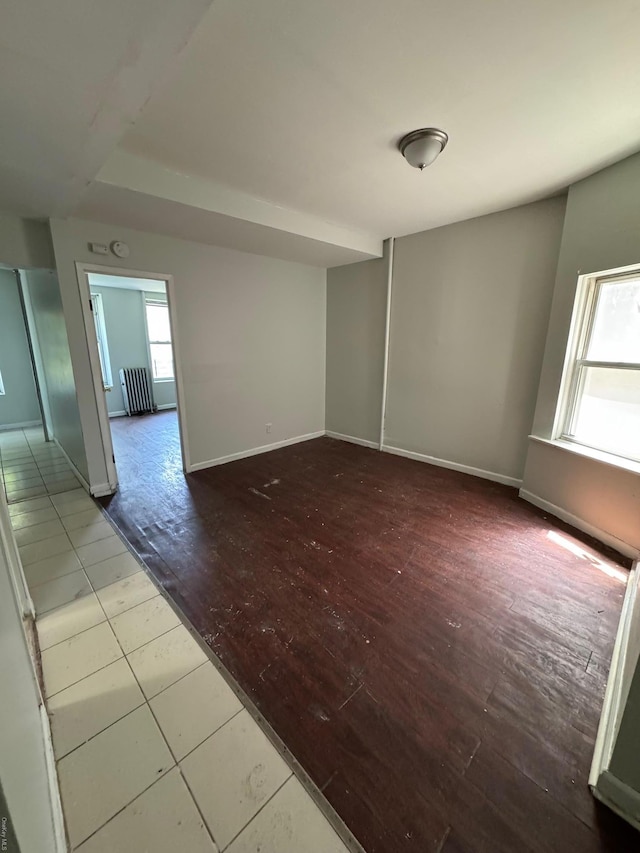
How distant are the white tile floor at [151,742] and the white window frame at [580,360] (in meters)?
2.90

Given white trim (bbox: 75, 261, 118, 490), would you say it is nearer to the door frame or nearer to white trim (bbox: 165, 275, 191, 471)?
the door frame

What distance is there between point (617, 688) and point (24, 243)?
4621mm

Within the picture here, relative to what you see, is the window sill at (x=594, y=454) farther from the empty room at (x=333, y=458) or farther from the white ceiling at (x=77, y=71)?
the white ceiling at (x=77, y=71)

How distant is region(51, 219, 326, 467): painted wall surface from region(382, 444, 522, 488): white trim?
52.7 inches

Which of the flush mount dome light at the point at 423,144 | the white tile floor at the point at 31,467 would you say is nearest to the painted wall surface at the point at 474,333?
the flush mount dome light at the point at 423,144

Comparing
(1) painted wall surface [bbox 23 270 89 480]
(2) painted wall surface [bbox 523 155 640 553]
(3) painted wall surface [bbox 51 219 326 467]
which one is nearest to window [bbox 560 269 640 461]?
(2) painted wall surface [bbox 523 155 640 553]

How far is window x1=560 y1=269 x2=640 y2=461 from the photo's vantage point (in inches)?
93.9

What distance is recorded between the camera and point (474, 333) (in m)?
3.48

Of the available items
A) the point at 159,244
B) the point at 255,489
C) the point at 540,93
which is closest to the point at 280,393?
the point at 255,489

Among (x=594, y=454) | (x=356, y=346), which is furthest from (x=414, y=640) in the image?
(x=356, y=346)

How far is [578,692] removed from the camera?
56.0 inches

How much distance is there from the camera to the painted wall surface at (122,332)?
627cm

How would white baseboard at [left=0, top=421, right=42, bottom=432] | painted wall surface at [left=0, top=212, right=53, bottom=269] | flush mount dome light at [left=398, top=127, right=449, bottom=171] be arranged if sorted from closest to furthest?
flush mount dome light at [left=398, top=127, right=449, bottom=171] < painted wall surface at [left=0, top=212, right=53, bottom=269] < white baseboard at [left=0, top=421, right=42, bottom=432]

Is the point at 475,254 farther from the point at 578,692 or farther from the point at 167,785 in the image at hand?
the point at 167,785
